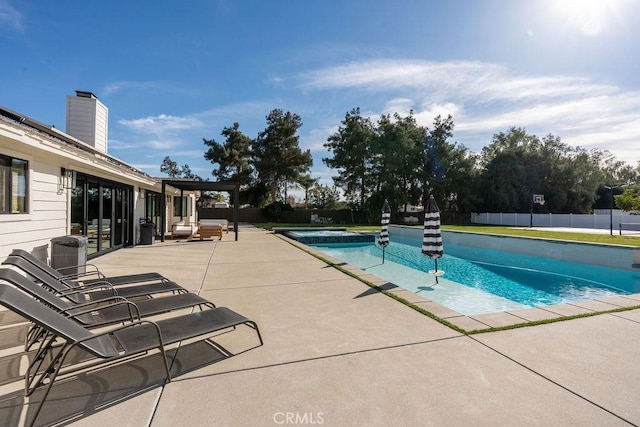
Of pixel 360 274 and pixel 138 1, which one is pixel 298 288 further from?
pixel 138 1

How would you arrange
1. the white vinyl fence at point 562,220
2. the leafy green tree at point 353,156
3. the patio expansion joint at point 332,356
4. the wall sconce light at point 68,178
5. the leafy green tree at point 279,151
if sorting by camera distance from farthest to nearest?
the leafy green tree at point 353,156 < the leafy green tree at point 279,151 < the white vinyl fence at point 562,220 < the wall sconce light at point 68,178 < the patio expansion joint at point 332,356

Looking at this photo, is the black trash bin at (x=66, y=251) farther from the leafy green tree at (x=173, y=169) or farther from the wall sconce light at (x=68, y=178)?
the leafy green tree at (x=173, y=169)

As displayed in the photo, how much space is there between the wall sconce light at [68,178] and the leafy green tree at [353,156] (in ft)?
87.4

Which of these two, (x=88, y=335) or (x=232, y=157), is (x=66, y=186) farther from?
(x=232, y=157)

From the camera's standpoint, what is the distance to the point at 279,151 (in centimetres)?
3222

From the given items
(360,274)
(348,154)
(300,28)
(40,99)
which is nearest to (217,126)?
(348,154)

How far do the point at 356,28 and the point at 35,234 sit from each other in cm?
1037

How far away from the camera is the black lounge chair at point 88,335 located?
6.87 feet

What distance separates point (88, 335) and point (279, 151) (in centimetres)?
3090

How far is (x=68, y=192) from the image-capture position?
7.09 m

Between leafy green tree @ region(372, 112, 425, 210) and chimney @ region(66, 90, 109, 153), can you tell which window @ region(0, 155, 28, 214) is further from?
leafy green tree @ region(372, 112, 425, 210)

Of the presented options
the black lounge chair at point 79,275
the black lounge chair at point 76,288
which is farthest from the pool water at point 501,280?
the black lounge chair at point 79,275

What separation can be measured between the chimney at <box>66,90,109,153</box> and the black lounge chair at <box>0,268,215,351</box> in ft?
30.6

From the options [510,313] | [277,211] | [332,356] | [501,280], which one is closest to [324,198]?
[277,211]
